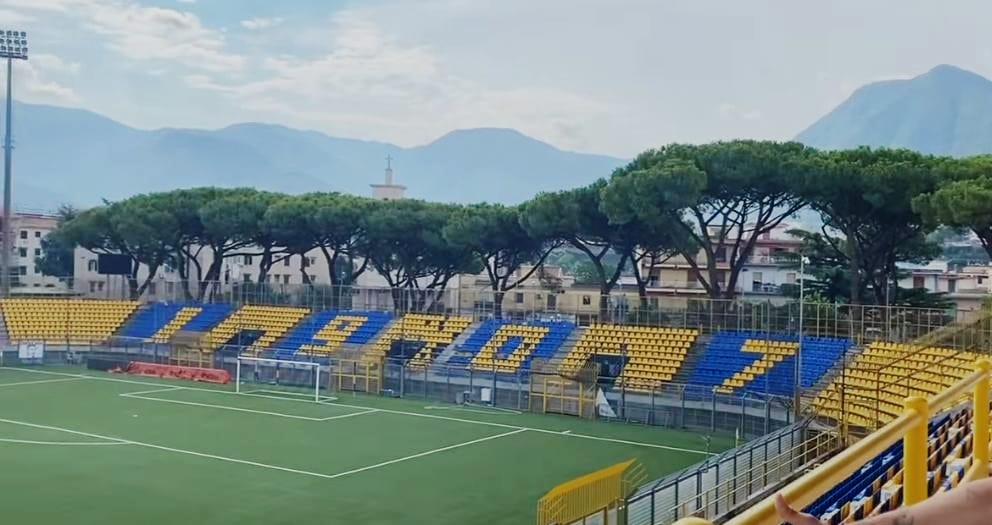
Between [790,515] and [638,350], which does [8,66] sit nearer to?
[638,350]

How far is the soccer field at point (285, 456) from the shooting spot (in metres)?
19.7

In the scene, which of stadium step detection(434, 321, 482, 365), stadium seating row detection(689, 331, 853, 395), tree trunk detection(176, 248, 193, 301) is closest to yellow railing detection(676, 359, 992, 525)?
stadium seating row detection(689, 331, 853, 395)

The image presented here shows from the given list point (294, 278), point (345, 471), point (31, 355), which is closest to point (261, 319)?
point (31, 355)

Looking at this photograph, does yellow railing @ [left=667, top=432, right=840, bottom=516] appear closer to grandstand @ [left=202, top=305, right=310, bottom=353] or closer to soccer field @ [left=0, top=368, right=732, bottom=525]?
soccer field @ [left=0, top=368, right=732, bottom=525]

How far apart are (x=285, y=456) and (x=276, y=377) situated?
653 inches

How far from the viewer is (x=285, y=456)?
25062 millimetres

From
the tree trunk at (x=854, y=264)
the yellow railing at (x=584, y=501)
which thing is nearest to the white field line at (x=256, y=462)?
the yellow railing at (x=584, y=501)

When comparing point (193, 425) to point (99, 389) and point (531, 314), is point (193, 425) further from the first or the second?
point (531, 314)

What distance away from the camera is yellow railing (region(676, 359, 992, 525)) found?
215 cm

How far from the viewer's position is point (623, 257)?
155 ft

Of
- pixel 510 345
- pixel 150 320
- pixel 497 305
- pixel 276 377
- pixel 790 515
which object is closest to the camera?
pixel 790 515

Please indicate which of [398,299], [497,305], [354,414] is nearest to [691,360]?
[354,414]

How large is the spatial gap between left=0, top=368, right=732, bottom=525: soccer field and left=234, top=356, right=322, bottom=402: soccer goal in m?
1.27

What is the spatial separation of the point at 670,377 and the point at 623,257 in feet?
44.4
